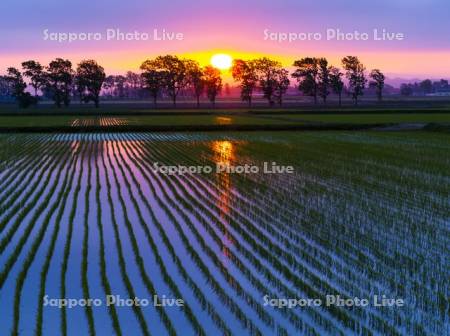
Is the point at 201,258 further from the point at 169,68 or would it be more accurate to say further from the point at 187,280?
the point at 169,68

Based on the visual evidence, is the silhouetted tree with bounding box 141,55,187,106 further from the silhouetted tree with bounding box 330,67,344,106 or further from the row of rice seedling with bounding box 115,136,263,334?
the row of rice seedling with bounding box 115,136,263,334

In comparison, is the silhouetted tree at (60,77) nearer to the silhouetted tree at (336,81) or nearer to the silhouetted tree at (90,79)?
the silhouetted tree at (90,79)

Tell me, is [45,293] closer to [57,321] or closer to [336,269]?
[57,321]

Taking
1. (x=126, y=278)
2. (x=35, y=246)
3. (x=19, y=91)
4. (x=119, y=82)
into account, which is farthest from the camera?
(x=119, y=82)

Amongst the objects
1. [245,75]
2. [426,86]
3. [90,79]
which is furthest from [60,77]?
[426,86]

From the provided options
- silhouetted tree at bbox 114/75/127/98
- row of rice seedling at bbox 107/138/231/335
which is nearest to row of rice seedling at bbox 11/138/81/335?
row of rice seedling at bbox 107/138/231/335

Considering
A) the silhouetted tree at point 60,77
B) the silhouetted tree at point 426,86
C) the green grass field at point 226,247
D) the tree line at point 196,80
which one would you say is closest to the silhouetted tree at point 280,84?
the tree line at point 196,80
